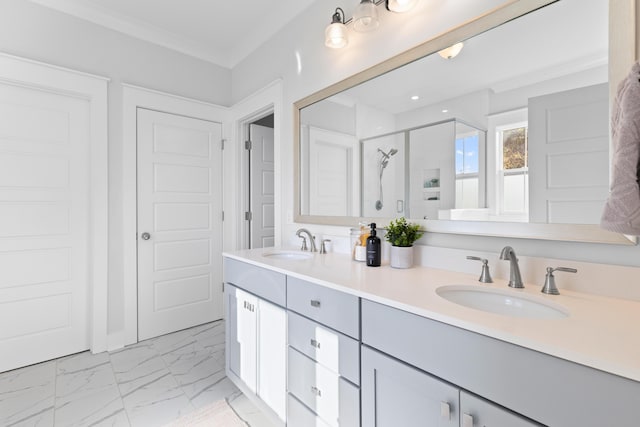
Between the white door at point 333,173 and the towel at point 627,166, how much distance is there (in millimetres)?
1264

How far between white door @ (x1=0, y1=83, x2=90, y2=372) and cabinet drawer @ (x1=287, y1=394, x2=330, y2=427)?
2.00 metres

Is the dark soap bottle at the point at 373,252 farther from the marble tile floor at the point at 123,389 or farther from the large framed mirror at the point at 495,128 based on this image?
the marble tile floor at the point at 123,389

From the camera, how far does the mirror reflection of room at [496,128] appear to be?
40.7 inches

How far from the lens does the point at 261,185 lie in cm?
318

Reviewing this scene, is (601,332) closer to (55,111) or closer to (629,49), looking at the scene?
(629,49)

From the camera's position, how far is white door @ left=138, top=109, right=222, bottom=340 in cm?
263

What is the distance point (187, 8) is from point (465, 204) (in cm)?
249

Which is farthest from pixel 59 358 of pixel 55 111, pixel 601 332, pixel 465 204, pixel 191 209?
pixel 601 332

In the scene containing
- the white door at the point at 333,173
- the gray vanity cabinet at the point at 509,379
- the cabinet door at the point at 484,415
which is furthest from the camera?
the white door at the point at 333,173

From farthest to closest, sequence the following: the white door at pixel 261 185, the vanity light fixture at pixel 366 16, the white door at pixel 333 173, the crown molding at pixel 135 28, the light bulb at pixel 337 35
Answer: the white door at pixel 261 185 → the crown molding at pixel 135 28 → the white door at pixel 333 173 → the light bulb at pixel 337 35 → the vanity light fixture at pixel 366 16

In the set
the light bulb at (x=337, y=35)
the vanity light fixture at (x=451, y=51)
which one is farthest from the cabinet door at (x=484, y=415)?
the light bulb at (x=337, y=35)

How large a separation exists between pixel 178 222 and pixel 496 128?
8.55 feet

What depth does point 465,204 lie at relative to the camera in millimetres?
1338

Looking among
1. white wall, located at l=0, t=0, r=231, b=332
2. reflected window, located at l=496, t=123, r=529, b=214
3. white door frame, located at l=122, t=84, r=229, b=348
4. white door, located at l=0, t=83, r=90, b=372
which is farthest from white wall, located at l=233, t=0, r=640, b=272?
white door, located at l=0, t=83, r=90, b=372
